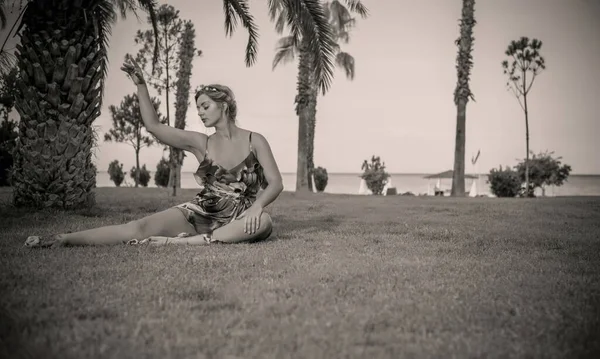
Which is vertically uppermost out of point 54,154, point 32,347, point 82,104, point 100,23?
point 100,23

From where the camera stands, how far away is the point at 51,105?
7.57 m

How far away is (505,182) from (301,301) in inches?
1045

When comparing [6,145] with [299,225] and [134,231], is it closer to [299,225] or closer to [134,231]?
[299,225]

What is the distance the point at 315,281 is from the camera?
321cm

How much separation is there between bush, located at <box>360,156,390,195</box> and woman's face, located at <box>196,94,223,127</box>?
81.8 feet

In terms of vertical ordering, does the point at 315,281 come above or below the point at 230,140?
below

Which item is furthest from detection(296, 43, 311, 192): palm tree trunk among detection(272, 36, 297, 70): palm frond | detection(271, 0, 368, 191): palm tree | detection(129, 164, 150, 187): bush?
detection(129, 164, 150, 187): bush

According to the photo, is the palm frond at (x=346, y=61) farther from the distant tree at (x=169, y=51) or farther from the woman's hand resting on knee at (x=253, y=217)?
the woman's hand resting on knee at (x=253, y=217)

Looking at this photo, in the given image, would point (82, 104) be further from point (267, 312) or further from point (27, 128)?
point (267, 312)

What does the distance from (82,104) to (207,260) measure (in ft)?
16.6

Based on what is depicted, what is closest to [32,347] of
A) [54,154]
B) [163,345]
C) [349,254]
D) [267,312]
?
[163,345]

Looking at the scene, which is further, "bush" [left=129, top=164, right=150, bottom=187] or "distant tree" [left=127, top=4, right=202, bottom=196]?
"bush" [left=129, top=164, right=150, bottom=187]

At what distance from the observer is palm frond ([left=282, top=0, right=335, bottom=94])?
8031 millimetres

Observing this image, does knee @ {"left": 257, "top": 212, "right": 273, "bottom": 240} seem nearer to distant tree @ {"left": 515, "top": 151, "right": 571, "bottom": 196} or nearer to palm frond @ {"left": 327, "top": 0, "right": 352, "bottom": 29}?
palm frond @ {"left": 327, "top": 0, "right": 352, "bottom": 29}
